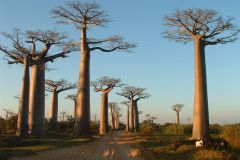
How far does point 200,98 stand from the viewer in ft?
65.3

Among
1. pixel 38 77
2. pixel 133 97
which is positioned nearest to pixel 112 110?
pixel 133 97

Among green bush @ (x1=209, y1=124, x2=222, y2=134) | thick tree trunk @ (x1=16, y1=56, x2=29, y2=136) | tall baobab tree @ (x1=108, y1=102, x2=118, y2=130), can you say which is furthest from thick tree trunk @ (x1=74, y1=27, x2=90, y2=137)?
tall baobab tree @ (x1=108, y1=102, x2=118, y2=130)

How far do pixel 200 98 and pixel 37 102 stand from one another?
11.2 metres

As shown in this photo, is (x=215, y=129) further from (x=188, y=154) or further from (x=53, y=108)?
(x=188, y=154)

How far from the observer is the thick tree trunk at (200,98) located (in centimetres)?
1953

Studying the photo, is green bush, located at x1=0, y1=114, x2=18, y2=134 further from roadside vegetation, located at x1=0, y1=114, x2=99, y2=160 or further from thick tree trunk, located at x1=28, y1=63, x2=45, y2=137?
thick tree trunk, located at x1=28, y1=63, x2=45, y2=137

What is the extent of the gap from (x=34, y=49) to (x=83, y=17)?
13.0 feet

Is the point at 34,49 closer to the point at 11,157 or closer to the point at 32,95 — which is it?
the point at 32,95

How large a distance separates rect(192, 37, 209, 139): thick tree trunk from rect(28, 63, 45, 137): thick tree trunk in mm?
10759

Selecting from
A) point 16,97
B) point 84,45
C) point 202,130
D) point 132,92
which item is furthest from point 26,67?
point 132,92

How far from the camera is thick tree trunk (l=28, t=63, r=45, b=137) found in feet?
85.6

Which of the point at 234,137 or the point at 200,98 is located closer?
the point at 234,137

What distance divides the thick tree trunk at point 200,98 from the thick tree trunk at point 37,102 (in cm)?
1076

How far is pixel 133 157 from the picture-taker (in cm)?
1360
